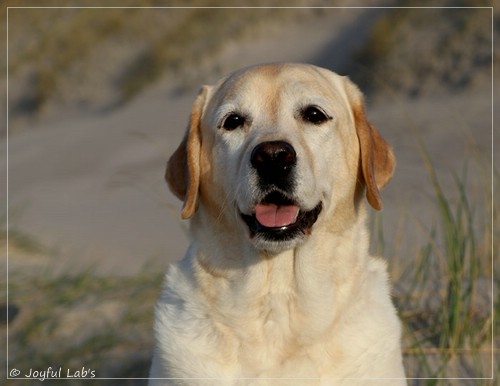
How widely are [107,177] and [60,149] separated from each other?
2976 millimetres

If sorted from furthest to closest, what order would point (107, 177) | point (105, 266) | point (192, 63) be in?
1. point (192, 63)
2. point (107, 177)
3. point (105, 266)

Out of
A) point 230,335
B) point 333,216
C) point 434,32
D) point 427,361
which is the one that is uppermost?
point 333,216

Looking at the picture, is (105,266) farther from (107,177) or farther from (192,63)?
(192,63)

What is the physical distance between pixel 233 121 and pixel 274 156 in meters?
0.45

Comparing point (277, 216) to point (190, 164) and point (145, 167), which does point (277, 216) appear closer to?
point (190, 164)

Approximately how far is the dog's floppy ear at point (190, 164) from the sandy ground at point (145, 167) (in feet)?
8.97

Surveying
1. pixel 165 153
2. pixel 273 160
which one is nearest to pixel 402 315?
pixel 273 160

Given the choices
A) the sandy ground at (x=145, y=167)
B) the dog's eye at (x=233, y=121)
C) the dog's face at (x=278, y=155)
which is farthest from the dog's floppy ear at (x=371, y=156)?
the sandy ground at (x=145, y=167)

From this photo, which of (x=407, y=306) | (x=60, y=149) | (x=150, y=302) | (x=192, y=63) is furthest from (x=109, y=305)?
(x=192, y=63)

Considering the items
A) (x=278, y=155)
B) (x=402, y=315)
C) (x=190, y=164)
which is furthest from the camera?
(x=402, y=315)

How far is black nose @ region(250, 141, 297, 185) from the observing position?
424cm

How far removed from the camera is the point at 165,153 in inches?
631

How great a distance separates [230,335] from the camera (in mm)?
4418

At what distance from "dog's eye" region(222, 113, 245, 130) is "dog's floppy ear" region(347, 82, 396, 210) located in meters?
0.56
